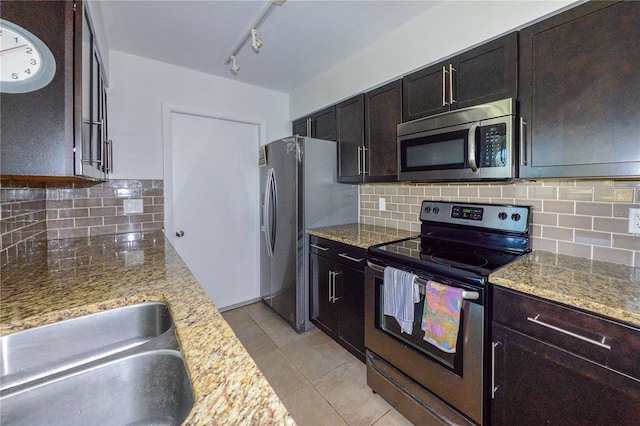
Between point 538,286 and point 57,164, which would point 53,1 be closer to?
point 57,164

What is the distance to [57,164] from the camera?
863 millimetres

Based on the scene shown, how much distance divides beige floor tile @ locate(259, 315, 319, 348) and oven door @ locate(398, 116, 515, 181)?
1.63m

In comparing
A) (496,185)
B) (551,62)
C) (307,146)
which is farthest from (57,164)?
(496,185)

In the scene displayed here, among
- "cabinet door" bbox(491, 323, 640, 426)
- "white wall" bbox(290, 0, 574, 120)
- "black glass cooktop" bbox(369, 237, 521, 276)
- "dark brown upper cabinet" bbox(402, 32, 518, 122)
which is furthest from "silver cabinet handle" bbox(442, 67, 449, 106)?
"cabinet door" bbox(491, 323, 640, 426)

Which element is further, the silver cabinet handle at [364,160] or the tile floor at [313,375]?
the silver cabinet handle at [364,160]

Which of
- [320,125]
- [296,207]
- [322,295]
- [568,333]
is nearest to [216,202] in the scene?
[296,207]

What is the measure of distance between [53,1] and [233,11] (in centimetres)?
118

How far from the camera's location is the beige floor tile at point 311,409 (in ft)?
5.16

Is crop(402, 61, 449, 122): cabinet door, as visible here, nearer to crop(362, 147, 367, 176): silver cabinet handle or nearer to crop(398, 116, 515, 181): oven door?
crop(398, 116, 515, 181): oven door

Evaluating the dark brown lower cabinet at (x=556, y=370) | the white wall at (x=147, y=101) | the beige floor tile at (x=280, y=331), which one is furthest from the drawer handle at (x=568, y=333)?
the white wall at (x=147, y=101)

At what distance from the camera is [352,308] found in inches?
80.5

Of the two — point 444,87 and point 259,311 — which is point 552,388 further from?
point 259,311

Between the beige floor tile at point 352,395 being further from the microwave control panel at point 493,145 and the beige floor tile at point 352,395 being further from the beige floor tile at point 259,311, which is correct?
the microwave control panel at point 493,145

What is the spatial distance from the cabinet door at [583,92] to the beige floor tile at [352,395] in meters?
1.59
